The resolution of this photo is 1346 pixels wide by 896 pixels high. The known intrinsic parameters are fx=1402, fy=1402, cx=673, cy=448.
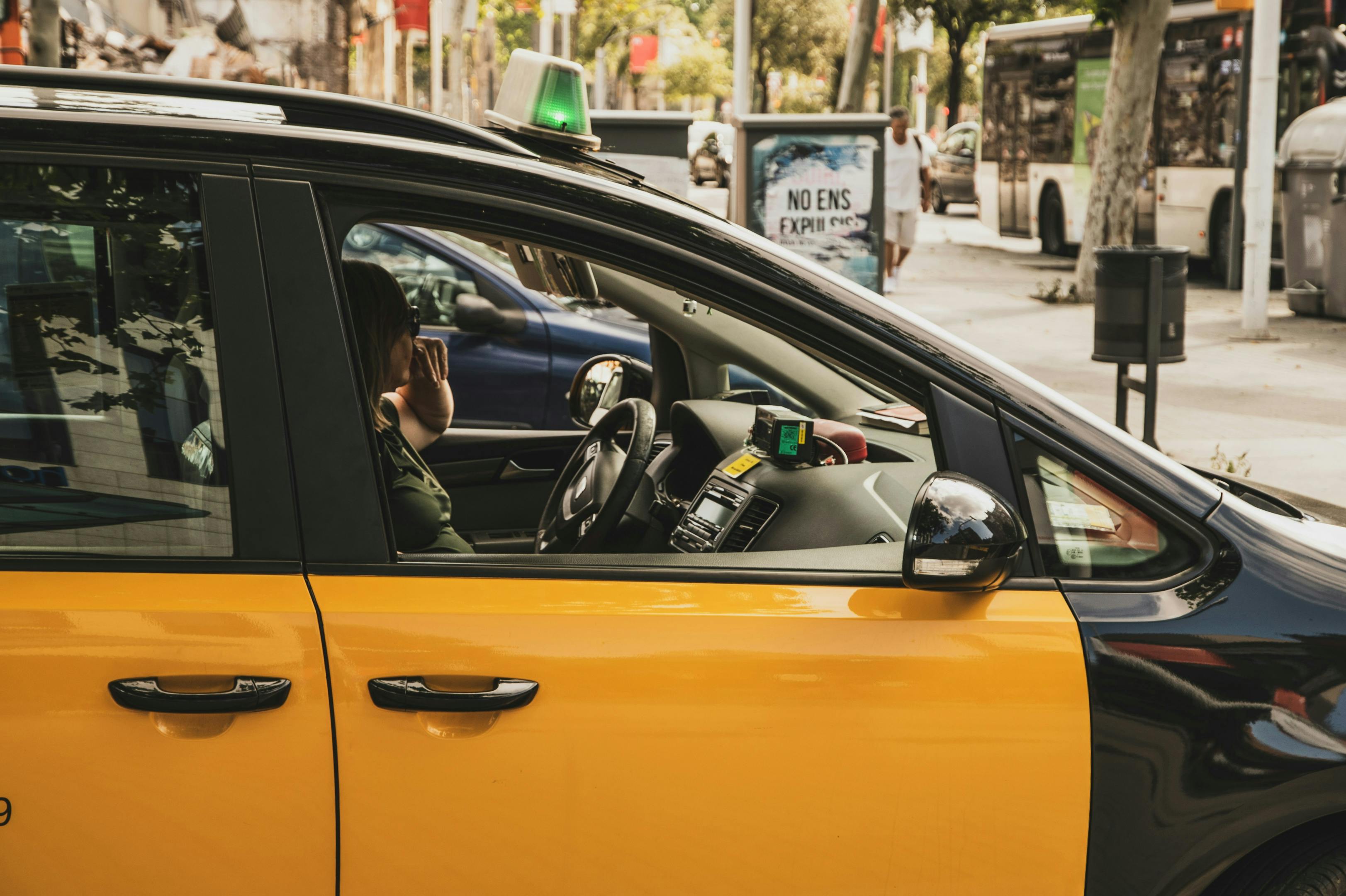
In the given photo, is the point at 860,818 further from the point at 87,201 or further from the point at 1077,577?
the point at 87,201

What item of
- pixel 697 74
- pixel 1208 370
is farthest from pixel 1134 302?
pixel 697 74

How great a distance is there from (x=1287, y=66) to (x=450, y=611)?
56.0ft

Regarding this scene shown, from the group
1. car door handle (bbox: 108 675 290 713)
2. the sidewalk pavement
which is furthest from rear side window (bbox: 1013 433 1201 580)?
the sidewalk pavement

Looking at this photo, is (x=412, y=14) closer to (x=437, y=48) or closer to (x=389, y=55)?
(x=389, y=55)

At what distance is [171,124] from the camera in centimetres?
194

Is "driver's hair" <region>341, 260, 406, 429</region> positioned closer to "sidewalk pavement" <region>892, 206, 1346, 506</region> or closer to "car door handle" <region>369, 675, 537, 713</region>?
"car door handle" <region>369, 675, 537, 713</region>

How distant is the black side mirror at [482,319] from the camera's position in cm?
696

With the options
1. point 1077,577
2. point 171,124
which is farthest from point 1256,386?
point 171,124

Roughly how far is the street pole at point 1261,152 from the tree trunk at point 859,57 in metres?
5.13

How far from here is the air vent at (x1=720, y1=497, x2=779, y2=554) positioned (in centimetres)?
261

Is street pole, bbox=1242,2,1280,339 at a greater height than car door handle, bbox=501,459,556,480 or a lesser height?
greater

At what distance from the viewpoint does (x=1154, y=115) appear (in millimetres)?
19047

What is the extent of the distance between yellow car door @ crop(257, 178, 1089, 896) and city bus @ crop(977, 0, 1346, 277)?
1443 centimetres

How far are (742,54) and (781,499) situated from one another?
45.4 ft
